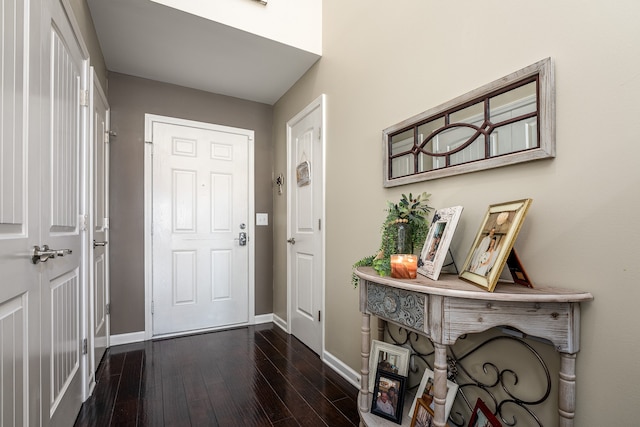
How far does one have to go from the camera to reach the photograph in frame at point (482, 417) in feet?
3.69

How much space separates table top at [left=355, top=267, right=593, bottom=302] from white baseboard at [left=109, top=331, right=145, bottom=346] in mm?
2651

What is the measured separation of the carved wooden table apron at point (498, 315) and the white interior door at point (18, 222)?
1.26m

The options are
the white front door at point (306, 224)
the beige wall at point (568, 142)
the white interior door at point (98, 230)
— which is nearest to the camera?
the beige wall at point (568, 142)

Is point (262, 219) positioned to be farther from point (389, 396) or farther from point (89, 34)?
point (389, 396)

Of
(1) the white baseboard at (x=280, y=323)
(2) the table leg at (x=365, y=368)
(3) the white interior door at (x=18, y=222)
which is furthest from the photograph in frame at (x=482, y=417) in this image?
(1) the white baseboard at (x=280, y=323)

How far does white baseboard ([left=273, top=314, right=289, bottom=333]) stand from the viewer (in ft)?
10.1

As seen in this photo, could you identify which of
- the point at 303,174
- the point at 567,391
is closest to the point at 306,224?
the point at 303,174

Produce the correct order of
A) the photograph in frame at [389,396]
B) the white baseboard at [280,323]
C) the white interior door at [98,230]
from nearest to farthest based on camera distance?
the photograph in frame at [389,396], the white interior door at [98,230], the white baseboard at [280,323]

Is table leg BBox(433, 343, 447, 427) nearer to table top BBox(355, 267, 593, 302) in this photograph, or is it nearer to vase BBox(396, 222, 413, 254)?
table top BBox(355, 267, 593, 302)

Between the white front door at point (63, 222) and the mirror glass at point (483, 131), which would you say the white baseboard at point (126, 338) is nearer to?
the white front door at point (63, 222)

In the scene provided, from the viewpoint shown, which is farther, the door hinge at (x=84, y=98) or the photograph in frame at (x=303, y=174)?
the photograph in frame at (x=303, y=174)

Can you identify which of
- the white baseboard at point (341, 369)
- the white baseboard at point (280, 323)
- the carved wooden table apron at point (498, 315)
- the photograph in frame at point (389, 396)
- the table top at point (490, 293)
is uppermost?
the table top at point (490, 293)

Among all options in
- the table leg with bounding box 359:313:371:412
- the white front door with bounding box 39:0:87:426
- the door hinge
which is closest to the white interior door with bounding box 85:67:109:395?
the door hinge

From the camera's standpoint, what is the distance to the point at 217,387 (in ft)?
6.64
